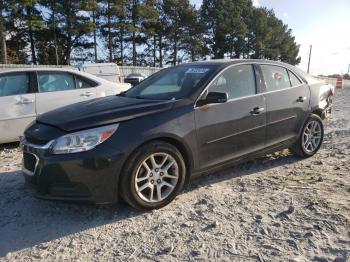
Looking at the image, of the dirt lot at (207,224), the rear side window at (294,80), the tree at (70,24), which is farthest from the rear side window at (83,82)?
the tree at (70,24)

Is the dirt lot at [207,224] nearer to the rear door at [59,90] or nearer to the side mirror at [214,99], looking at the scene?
the side mirror at [214,99]

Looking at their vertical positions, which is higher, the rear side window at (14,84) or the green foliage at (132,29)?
the green foliage at (132,29)

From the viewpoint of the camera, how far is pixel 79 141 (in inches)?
155

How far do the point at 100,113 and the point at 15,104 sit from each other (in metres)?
3.64

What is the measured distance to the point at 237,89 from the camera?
5141 mm

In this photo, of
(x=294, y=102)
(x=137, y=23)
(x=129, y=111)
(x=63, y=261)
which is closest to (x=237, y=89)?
(x=294, y=102)

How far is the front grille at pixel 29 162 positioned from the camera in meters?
4.12

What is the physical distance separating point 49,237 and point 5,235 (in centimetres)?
44

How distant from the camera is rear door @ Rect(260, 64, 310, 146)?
18.0ft

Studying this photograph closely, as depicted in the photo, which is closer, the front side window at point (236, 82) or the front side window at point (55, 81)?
the front side window at point (236, 82)

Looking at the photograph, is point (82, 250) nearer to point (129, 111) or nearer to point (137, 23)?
point (129, 111)

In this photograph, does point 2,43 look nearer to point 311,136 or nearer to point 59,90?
point 59,90

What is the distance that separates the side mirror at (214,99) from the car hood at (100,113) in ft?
1.21

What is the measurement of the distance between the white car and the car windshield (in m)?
2.52
